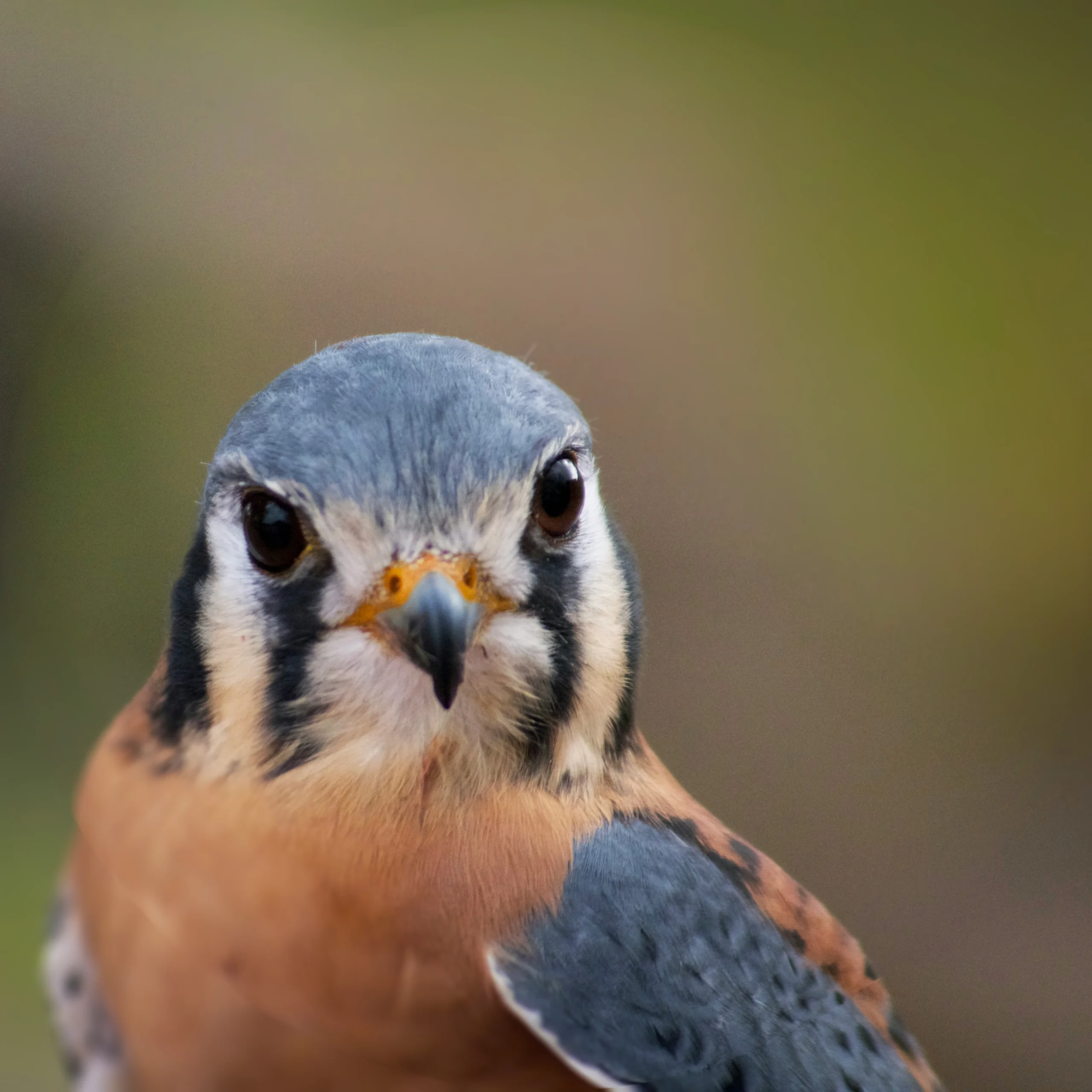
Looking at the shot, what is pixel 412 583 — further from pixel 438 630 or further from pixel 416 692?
pixel 416 692

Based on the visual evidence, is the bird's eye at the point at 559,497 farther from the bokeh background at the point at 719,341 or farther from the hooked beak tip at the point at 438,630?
the bokeh background at the point at 719,341

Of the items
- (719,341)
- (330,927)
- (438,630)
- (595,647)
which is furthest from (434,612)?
(719,341)

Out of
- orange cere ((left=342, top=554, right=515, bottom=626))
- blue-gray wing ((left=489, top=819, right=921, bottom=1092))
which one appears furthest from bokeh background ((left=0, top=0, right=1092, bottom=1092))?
orange cere ((left=342, top=554, right=515, bottom=626))

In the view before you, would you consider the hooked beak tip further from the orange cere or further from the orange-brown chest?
the orange-brown chest

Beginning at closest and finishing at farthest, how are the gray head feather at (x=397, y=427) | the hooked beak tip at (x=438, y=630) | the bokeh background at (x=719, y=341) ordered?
1. the hooked beak tip at (x=438, y=630)
2. the gray head feather at (x=397, y=427)
3. the bokeh background at (x=719, y=341)

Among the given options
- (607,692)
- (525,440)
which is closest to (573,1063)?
(607,692)

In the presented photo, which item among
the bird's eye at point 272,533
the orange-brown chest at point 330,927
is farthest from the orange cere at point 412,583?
the orange-brown chest at point 330,927

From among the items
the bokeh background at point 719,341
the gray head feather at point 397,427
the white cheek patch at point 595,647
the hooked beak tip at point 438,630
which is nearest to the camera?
the hooked beak tip at point 438,630
